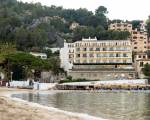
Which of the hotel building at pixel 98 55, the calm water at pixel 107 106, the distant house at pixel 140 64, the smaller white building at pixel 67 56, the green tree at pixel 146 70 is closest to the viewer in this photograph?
the calm water at pixel 107 106

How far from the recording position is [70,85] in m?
125

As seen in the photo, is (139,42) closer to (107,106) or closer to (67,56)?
(67,56)

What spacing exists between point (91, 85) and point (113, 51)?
31.3 metres

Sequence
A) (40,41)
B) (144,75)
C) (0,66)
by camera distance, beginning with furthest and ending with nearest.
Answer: (40,41)
(144,75)
(0,66)

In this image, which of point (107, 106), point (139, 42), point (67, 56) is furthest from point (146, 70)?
point (107, 106)

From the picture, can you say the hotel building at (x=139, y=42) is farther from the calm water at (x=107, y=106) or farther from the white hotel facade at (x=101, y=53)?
the calm water at (x=107, y=106)

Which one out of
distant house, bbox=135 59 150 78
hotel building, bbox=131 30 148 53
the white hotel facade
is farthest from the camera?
hotel building, bbox=131 30 148 53

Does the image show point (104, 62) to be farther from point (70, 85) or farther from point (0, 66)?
point (0, 66)

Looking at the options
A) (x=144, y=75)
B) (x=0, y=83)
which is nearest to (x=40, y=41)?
(x=144, y=75)

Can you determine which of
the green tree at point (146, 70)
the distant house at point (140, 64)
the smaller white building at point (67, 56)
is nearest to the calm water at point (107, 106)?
the green tree at point (146, 70)

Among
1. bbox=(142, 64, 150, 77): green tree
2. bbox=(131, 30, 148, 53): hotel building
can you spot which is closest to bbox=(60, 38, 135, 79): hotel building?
bbox=(142, 64, 150, 77): green tree

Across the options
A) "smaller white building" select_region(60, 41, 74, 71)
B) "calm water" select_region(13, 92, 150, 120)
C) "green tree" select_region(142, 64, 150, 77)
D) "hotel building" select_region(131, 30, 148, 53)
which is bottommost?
"calm water" select_region(13, 92, 150, 120)

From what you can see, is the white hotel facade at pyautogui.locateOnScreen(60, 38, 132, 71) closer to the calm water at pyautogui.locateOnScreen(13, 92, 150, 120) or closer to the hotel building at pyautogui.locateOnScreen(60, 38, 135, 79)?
the hotel building at pyautogui.locateOnScreen(60, 38, 135, 79)

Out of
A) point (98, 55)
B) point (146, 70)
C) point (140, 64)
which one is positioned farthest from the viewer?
point (98, 55)
